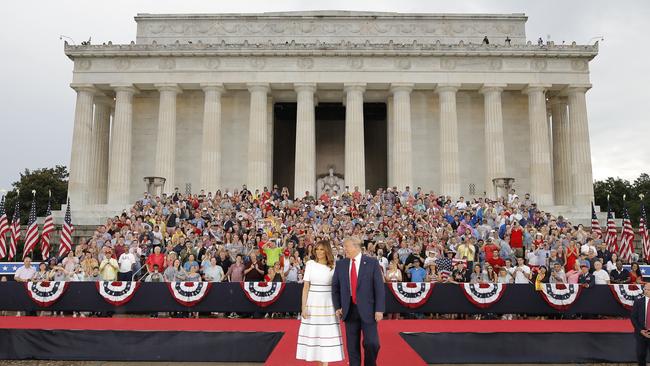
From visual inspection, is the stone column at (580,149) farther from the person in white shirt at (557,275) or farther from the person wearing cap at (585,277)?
the person in white shirt at (557,275)

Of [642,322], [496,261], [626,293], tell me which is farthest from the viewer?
Answer: [496,261]

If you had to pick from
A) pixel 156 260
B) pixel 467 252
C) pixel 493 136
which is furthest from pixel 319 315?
pixel 493 136

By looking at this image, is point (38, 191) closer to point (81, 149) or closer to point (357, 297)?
point (81, 149)

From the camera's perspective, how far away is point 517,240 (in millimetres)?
25391

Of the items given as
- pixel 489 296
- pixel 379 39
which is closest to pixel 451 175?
pixel 379 39

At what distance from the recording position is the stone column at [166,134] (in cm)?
4525

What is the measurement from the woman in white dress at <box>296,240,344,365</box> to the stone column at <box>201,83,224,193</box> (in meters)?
36.4

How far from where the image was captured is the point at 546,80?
45219mm

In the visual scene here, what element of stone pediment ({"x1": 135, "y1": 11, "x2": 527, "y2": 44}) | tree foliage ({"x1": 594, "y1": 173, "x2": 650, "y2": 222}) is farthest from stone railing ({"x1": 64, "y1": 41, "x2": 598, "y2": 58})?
tree foliage ({"x1": 594, "y1": 173, "x2": 650, "y2": 222})

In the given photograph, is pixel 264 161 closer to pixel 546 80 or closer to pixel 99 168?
pixel 99 168

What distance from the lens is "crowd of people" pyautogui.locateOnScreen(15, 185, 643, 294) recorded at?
780 inches

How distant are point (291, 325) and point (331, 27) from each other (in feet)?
126

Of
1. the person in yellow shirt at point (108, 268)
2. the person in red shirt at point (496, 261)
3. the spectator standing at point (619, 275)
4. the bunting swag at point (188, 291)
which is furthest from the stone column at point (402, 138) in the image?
the bunting swag at point (188, 291)

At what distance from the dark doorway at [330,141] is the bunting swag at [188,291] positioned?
36.5 meters
